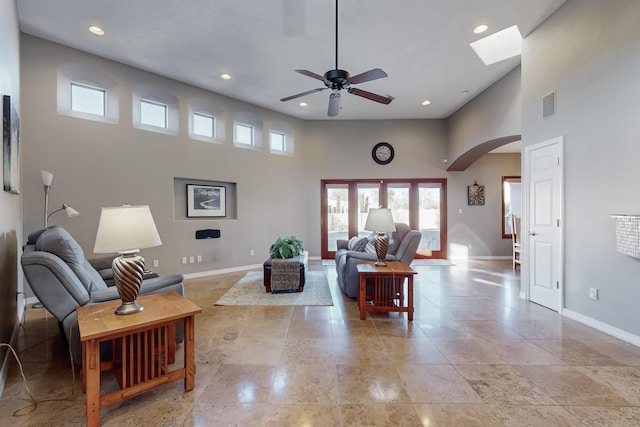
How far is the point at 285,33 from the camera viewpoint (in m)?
3.61

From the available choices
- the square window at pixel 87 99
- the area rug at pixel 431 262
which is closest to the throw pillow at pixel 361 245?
the area rug at pixel 431 262

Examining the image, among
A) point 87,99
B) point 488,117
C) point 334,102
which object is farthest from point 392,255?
point 87,99

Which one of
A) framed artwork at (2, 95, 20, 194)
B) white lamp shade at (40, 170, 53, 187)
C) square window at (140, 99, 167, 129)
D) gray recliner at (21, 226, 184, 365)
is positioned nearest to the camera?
gray recliner at (21, 226, 184, 365)

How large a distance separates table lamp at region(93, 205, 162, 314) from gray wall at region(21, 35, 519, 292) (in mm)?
3169

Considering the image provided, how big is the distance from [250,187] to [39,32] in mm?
3725

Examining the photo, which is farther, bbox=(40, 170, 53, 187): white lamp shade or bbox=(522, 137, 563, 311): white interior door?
bbox=(40, 170, 53, 187): white lamp shade

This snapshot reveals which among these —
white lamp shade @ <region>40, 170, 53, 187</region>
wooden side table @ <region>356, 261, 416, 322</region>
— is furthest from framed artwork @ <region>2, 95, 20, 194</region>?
wooden side table @ <region>356, 261, 416, 322</region>

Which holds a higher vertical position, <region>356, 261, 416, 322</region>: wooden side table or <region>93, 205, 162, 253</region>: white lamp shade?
<region>93, 205, 162, 253</region>: white lamp shade

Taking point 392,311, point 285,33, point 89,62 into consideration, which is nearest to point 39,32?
point 89,62

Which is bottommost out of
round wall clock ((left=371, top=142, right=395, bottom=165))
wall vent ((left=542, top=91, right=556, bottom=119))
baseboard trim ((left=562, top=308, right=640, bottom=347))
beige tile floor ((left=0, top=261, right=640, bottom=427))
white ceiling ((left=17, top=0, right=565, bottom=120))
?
beige tile floor ((left=0, top=261, right=640, bottom=427))

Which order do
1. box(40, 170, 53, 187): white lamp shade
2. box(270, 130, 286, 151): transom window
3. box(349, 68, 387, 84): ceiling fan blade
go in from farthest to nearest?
box(270, 130, 286, 151): transom window, box(40, 170, 53, 187): white lamp shade, box(349, 68, 387, 84): ceiling fan blade

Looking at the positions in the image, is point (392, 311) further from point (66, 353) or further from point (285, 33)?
point (285, 33)

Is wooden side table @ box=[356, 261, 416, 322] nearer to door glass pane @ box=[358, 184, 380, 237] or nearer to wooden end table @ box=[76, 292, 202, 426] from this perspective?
wooden end table @ box=[76, 292, 202, 426]

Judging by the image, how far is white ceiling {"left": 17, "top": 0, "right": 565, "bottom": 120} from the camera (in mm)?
3160
